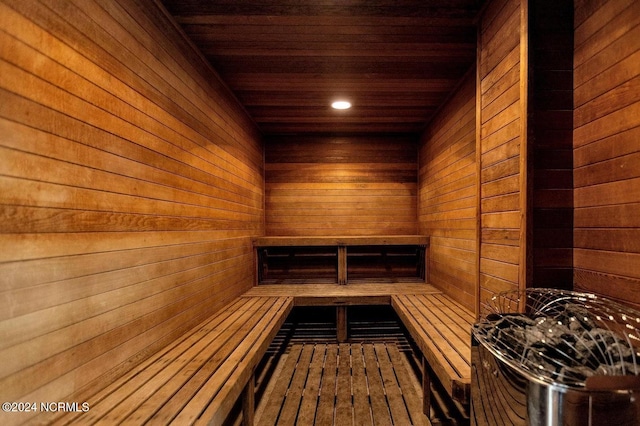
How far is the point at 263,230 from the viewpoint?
178 inches

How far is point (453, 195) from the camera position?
126 inches

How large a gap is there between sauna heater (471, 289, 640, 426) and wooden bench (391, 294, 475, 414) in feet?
0.79

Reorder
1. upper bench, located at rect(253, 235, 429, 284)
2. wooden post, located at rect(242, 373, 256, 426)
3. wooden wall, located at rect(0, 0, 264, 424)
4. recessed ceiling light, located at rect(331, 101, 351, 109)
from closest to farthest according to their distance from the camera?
wooden wall, located at rect(0, 0, 264, 424) → wooden post, located at rect(242, 373, 256, 426) → recessed ceiling light, located at rect(331, 101, 351, 109) → upper bench, located at rect(253, 235, 429, 284)

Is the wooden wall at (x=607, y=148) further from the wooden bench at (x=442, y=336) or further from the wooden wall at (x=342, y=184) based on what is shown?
the wooden wall at (x=342, y=184)

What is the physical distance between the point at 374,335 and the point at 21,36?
13.0 ft

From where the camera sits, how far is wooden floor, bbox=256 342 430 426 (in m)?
2.26

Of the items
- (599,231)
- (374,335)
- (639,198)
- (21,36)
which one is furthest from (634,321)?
(374,335)

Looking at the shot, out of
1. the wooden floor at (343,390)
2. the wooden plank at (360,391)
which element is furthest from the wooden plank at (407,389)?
the wooden plank at (360,391)

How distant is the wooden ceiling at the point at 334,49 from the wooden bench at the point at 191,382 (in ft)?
7.08

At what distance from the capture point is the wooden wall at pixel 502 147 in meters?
1.60

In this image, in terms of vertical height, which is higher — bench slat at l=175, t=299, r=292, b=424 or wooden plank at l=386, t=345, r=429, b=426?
bench slat at l=175, t=299, r=292, b=424

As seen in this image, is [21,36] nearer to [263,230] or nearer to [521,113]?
[521,113]

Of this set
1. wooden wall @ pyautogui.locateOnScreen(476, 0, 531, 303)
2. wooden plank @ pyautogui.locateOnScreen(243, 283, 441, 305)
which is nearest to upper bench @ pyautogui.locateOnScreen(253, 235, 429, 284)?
wooden plank @ pyautogui.locateOnScreen(243, 283, 441, 305)

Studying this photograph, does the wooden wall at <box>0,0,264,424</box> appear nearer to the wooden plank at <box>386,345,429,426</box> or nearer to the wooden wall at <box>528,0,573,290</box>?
the wooden plank at <box>386,345,429,426</box>
